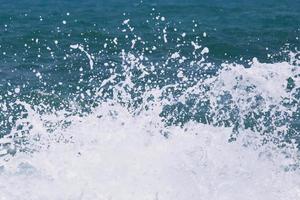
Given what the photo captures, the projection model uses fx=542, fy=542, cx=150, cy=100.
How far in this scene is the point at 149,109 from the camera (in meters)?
9.97

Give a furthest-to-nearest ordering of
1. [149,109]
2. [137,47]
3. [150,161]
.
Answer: [137,47], [149,109], [150,161]

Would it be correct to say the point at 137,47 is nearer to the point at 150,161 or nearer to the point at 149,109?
the point at 149,109

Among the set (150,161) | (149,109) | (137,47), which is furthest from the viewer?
(137,47)

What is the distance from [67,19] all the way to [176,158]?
10.0 meters

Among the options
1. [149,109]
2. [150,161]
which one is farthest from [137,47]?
[150,161]

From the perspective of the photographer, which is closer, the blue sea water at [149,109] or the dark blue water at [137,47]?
the blue sea water at [149,109]

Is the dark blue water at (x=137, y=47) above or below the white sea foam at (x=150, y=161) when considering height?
above

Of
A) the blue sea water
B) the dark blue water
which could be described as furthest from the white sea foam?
the dark blue water

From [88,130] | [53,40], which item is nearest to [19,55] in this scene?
[53,40]

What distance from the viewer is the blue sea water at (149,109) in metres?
8.63

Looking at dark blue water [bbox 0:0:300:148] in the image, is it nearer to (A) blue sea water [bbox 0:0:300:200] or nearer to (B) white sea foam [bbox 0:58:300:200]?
(A) blue sea water [bbox 0:0:300:200]

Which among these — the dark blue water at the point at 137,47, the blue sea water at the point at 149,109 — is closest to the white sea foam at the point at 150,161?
the blue sea water at the point at 149,109

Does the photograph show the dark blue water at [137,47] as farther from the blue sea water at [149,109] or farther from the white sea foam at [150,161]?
the white sea foam at [150,161]

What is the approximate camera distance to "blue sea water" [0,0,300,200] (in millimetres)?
Result: 8633
